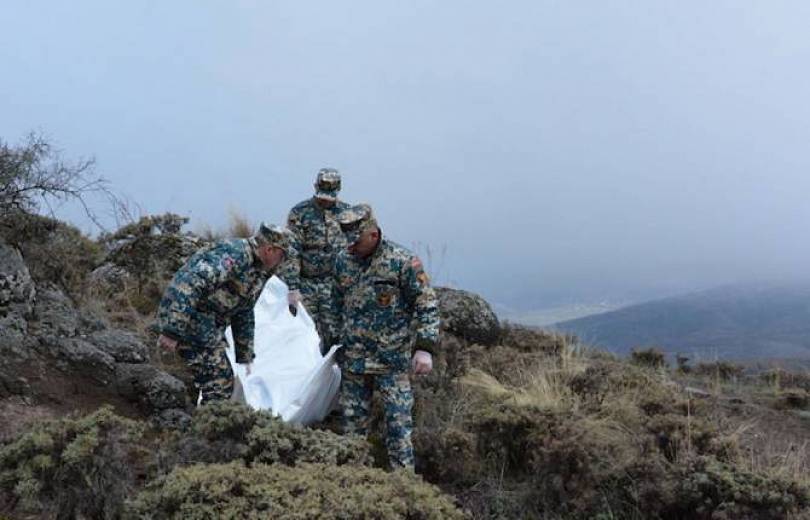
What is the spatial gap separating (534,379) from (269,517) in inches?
171

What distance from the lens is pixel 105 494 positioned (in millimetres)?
3789

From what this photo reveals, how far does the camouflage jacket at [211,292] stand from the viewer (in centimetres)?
498

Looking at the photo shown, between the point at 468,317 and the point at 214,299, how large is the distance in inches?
205

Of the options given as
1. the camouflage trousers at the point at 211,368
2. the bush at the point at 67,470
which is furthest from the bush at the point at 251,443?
the camouflage trousers at the point at 211,368

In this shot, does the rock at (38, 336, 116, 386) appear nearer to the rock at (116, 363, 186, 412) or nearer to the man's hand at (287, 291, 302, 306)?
the rock at (116, 363, 186, 412)

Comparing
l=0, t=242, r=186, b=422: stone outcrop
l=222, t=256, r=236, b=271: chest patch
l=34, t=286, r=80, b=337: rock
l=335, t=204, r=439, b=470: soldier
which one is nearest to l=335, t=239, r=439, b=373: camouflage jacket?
l=335, t=204, r=439, b=470: soldier

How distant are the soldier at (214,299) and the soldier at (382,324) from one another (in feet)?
1.80

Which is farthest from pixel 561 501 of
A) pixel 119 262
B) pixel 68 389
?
pixel 119 262

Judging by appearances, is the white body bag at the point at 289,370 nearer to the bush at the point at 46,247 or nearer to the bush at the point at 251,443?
the bush at the point at 251,443

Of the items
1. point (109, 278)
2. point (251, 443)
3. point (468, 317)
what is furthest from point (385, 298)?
point (109, 278)

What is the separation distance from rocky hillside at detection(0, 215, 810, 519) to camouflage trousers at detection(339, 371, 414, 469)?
217 millimetres

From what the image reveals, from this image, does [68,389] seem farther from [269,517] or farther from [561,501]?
[561,501]

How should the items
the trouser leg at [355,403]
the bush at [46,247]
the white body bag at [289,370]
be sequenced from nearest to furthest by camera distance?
the trouser leg at [355,403] → the white body bag at [289,370] → the bush at [46,247]

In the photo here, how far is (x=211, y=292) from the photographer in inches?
203
